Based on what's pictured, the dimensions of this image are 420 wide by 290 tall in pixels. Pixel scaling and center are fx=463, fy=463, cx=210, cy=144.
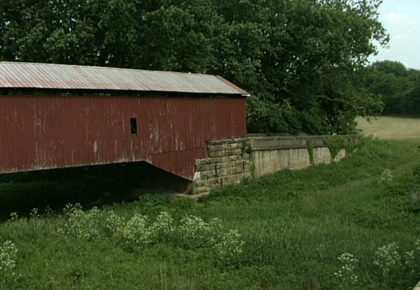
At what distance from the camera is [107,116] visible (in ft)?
51.0

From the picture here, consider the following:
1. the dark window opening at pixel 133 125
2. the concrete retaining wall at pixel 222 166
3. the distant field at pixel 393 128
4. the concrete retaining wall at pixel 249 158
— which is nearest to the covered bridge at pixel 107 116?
the dark window opening at pixel 133 125

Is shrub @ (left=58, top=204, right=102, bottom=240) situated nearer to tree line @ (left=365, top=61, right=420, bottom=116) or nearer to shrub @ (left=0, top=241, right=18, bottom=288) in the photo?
shrub @ (left=0, top=241, right=18, bottom=288)

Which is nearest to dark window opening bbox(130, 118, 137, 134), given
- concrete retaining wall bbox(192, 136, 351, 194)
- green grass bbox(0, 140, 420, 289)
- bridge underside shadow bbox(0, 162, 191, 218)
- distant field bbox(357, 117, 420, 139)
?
green grass bbox(0, 140, 420, 289)

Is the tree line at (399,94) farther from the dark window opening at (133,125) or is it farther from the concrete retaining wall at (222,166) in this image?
the dark window opening at (133,125)

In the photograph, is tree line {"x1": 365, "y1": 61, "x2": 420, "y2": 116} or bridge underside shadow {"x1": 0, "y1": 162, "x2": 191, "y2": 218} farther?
tree line {"x1": 365, "y1": 61, "x2": 420, "y2": 116}

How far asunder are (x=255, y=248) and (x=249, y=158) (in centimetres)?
1133

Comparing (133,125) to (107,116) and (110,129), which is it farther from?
(107,116)

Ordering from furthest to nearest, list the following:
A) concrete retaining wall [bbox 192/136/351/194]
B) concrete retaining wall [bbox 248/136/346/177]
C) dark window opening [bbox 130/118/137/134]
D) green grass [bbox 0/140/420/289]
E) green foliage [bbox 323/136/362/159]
Result: green foliage [bbox 323/136/362/159] < concrete retaining wall [bbox 248/136/346/177] < concrete retaining wall [bbox 192/136/351/194] < dark window opening [bbox 130/118/137/134] < green grass [bbox 0/140/420/289]

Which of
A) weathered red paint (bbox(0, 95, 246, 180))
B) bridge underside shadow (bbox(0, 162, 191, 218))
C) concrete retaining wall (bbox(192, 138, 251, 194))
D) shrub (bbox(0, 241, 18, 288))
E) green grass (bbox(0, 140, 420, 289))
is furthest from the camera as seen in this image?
concrete retaining wall (bbox(192, 138, 251, 194))

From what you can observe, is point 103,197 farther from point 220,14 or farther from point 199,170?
point 220,14

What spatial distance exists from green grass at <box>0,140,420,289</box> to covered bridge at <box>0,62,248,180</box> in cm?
193

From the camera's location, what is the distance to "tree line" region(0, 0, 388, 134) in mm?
21453

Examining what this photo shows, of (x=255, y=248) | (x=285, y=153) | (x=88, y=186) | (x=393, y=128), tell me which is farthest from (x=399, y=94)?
(x=255, y=248)

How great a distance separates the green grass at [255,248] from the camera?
303 inches
